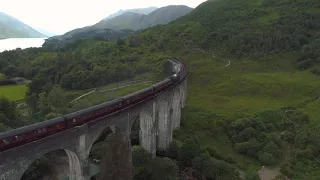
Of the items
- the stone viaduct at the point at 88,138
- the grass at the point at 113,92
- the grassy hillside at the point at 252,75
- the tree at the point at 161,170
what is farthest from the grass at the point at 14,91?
the tree at the point at 161,170

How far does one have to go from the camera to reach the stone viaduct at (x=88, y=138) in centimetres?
1838

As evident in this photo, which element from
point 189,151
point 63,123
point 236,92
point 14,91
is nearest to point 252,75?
point 236,92

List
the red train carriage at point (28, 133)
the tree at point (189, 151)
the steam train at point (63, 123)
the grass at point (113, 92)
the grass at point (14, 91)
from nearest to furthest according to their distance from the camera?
1. the red train carriage at point (28, 133)
2. the steam train at point (63, 123)
3. the tree at point (189, 151)
4. the grass at point (113, 92)
5. the grass at point (14, 91)

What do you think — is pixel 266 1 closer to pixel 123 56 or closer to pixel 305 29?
→ pixel 305 29

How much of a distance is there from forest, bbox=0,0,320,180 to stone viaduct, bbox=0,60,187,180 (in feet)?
8.10

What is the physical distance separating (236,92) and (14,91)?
4786 centimetres

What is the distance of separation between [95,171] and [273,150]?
75.1 feet

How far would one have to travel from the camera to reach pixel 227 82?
204ft

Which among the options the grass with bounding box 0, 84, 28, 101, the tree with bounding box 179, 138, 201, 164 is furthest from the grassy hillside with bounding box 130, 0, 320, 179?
the grass with bounding box 0, 84, 28, 101

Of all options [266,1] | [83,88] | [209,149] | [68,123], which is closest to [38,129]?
[68,123]

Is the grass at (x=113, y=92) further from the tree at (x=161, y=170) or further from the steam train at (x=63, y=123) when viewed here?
the tree at (x=161, y=170)

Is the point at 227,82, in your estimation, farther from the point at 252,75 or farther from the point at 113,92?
the point at 113,92

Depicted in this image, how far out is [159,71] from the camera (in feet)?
222

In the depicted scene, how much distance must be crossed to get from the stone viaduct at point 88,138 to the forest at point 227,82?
8.10 ft
